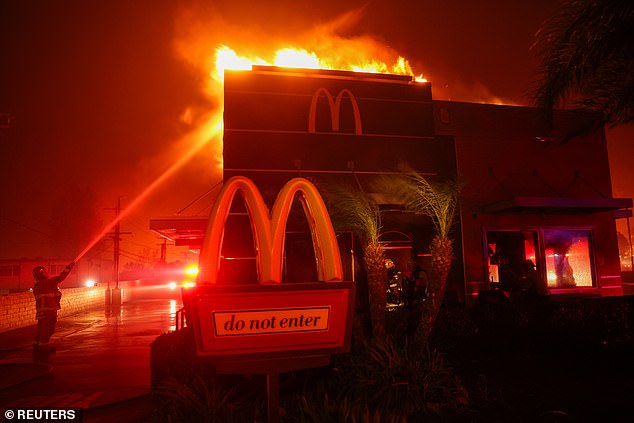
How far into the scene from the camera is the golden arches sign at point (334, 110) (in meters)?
12.9

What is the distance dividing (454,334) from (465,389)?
2101mm

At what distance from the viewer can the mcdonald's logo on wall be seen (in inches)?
148

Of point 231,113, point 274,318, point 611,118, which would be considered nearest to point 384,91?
point 231,113

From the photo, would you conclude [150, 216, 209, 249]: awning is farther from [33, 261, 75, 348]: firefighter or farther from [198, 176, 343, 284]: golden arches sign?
[198, 176, 343, 284]: golden arches sign

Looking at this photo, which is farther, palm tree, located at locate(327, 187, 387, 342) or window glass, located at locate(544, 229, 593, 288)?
window glass, located at locate(544, 229, 593, 288)

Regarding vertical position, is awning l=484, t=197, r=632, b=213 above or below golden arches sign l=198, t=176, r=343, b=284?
above

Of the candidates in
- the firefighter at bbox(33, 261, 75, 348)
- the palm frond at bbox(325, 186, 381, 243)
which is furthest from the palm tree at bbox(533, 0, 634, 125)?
the firefighter at bbox(33, 261, 75, 348)

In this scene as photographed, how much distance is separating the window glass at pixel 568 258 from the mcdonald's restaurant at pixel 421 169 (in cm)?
3

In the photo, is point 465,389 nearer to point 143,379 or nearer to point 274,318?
point 274,318

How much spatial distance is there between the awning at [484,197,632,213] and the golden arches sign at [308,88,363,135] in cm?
489

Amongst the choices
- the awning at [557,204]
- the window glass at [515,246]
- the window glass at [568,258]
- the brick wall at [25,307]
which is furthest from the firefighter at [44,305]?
the window glass at [568,258]

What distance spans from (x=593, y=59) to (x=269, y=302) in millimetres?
7060

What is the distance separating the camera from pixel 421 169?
→ 13.7m

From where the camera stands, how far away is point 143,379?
866 cm
